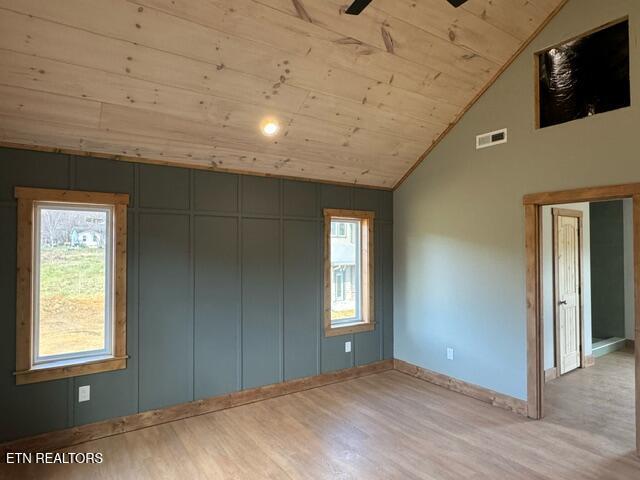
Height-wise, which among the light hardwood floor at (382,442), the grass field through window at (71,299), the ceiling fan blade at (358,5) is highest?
the ceiling fan blade at (358,5)

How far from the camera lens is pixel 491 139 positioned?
4059 millimetres

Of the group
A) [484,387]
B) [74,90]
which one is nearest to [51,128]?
[74,90]

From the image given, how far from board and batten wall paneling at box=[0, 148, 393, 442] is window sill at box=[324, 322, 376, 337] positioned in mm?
80

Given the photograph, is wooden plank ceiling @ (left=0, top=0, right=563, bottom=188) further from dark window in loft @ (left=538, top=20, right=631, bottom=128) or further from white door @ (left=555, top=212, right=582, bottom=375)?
white door @ (left=555, top=212, right=582, bottom=375)

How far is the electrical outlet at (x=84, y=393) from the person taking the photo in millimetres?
3242

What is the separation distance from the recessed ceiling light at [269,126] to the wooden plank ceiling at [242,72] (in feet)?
0.20

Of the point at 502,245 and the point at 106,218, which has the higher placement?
the point at 106,218

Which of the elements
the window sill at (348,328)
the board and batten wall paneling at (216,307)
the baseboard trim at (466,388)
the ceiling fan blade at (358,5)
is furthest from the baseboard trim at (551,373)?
the ceiling fan blade at (358,5)

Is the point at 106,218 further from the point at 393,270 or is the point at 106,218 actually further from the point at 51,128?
the point at 393,270

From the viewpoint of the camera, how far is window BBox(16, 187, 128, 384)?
9.98ft

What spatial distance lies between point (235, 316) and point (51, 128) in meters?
2.30

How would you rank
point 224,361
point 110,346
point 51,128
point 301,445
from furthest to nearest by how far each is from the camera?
point 224,361 → point 110,346 → point 301,445 → point 51,128

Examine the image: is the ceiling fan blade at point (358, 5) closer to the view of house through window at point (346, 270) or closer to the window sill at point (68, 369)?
the view of house through window at point (346, 270)

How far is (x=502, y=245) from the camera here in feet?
13.1
